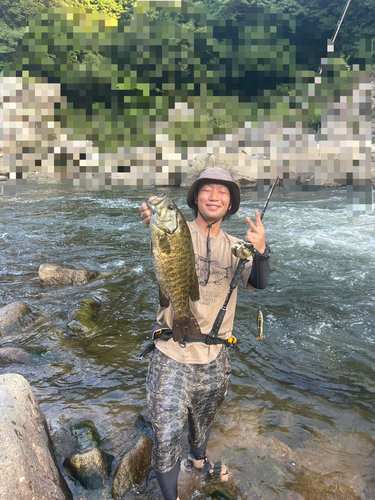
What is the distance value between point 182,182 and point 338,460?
20115mm

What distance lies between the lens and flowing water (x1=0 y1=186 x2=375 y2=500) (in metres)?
2.97

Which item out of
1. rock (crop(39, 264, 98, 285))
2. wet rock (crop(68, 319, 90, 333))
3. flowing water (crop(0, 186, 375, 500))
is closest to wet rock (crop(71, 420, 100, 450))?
flowing water (crop(0, 186, 375, 500))

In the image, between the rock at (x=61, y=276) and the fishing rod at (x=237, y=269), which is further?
the rock at (x=61, y=276)

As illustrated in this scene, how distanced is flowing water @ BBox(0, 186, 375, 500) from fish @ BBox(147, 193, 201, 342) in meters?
1.61

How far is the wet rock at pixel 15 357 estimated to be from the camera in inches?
170

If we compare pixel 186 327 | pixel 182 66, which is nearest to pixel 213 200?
pixel 186 327

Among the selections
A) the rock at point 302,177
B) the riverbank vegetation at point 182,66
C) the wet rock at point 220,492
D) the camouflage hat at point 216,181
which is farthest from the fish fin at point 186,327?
the riverbank vegetation at point 182,66

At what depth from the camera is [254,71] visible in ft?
121

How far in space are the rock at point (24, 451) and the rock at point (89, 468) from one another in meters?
0.15

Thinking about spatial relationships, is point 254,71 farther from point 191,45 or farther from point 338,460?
point 338,460

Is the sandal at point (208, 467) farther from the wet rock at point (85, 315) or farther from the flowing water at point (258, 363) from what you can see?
the wet rock at point (85, 315)

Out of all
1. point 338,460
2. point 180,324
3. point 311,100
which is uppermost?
point 311,100

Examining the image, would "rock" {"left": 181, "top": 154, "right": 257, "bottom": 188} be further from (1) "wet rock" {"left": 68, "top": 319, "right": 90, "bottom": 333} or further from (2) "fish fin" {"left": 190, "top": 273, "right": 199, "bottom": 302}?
(2) "fish fin" {"left": 190, "top": 273, "right": 199, "bottom": 302}

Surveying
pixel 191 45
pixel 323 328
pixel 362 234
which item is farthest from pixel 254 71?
pixel 323 328
